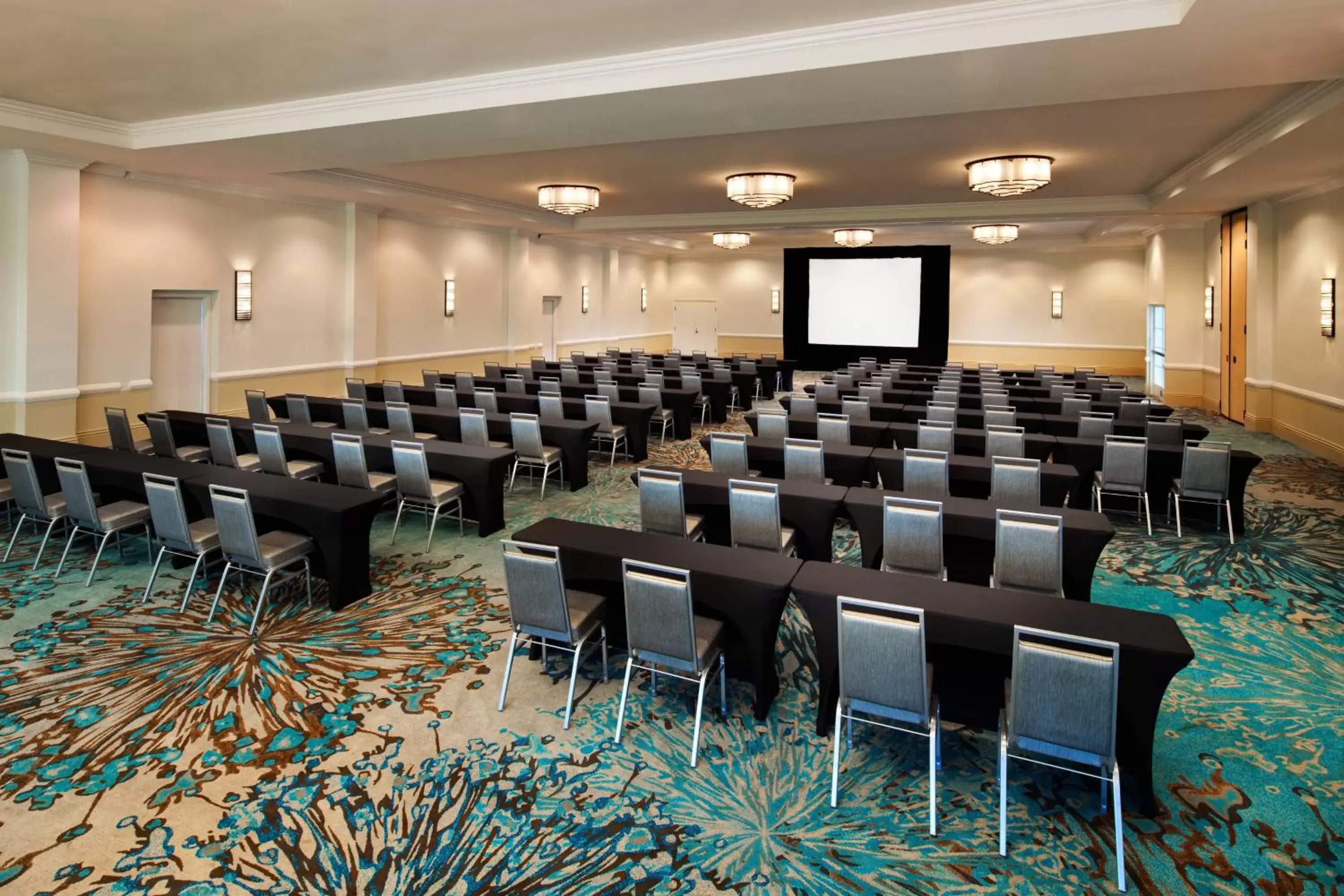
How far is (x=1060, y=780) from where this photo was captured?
11.6 ft

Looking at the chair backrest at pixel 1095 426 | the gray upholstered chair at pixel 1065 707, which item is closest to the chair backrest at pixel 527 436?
the chair backrest at pixel 1095 426

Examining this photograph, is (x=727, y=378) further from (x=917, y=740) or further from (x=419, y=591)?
(x=917, y=740)

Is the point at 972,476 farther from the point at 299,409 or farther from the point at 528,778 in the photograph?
the point at 299,409

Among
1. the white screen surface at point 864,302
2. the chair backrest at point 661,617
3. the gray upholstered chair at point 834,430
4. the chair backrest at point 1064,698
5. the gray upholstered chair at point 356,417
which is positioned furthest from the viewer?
the white screen surface at point 864,302

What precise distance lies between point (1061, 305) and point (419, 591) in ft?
73.4

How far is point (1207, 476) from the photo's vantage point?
22.8 ft

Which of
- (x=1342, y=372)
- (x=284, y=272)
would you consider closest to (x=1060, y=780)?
(x=1342, y=372)

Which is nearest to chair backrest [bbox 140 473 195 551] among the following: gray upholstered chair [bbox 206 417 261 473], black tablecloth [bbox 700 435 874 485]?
gray upholstered chair [bbox 206 417 261 473]

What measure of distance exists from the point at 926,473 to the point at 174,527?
5.62 meters

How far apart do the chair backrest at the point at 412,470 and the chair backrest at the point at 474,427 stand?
5.09 feet

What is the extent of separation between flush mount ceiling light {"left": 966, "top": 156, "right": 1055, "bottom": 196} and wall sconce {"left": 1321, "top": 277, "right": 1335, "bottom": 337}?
4.36m

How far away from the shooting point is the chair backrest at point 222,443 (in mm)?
7609

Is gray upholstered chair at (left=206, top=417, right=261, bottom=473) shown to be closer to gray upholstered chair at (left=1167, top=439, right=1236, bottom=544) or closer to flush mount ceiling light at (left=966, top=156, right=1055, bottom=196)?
gray upholstered chair at (left=1167, top=439, right=1236, bottom=544)

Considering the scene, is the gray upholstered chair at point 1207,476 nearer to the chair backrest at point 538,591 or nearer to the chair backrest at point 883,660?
the chair backrest at point 883,660
